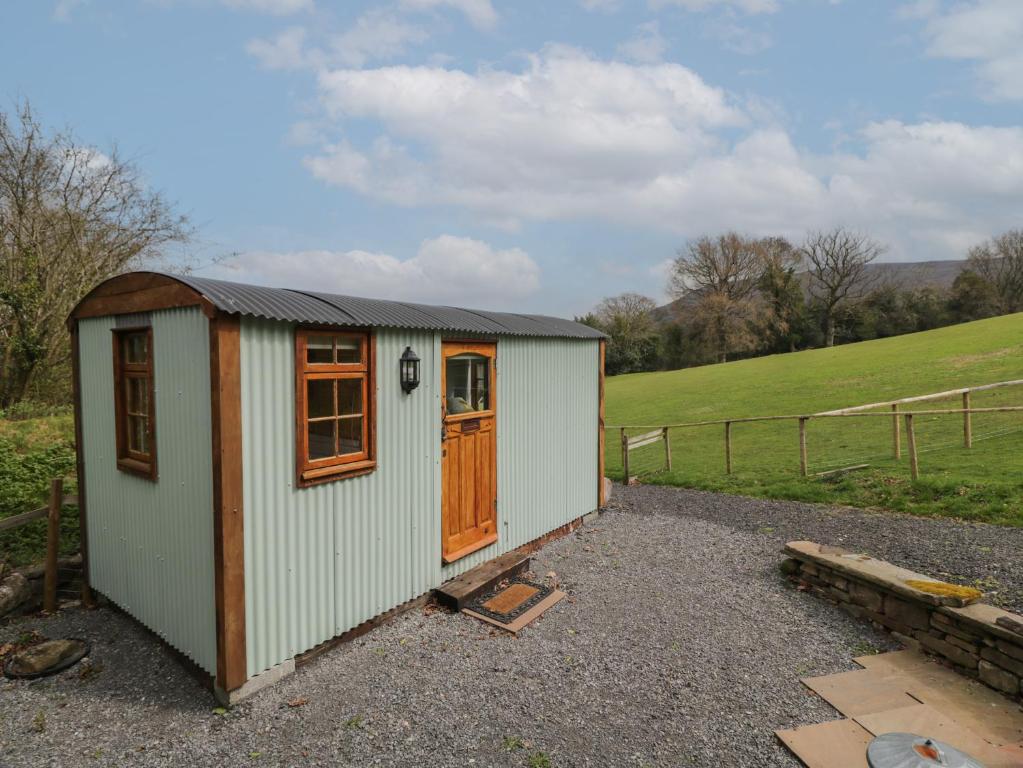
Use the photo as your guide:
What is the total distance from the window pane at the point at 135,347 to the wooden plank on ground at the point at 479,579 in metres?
3.55

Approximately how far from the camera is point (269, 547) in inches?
165

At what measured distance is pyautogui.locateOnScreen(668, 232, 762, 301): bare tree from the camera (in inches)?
1738

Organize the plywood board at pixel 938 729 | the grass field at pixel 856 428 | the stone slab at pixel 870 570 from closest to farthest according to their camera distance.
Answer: the plywood board at pixel 938 729 < the stone slab at pixel 870 570 < the grass field at pixel 856 428

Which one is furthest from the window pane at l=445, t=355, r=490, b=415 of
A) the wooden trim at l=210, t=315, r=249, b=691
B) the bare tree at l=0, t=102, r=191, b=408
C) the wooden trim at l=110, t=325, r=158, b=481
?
the bare tree at l=0, t=102, r=191, b=408

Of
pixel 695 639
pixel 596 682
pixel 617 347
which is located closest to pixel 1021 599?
pixel 695 639

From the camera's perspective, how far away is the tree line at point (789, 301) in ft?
135

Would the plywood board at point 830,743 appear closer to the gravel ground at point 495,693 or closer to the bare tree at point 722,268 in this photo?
the gravel ground at point 495,693

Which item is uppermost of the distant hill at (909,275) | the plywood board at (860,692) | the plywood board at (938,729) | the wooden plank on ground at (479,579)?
the distant hill at (909,275)

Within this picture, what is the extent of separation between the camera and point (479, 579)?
589cm

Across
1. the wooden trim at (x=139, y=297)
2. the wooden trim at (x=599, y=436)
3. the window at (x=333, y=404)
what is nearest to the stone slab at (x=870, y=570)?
the wooden trim at (x=599, y=436)

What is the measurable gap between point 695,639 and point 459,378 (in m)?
3.48

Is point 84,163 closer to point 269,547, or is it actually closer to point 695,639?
point 269,547

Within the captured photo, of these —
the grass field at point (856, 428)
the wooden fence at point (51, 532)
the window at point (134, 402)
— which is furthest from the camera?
the grass field at point (856, 428)

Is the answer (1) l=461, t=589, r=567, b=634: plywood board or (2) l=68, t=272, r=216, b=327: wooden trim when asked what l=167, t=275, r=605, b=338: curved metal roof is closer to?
(2) l=68, t=272, r=216, b=327: wooden trim
